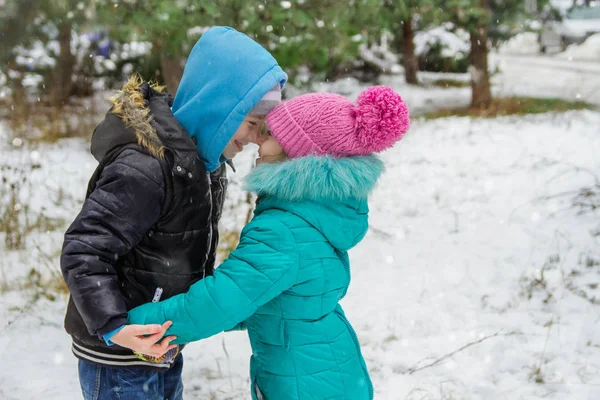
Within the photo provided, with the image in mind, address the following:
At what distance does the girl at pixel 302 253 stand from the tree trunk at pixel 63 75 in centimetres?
872

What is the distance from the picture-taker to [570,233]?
501cm

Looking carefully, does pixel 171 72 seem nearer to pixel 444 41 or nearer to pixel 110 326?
pixel 110 326

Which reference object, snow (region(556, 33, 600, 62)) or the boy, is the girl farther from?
snow (region(556, 33, 600, 62))

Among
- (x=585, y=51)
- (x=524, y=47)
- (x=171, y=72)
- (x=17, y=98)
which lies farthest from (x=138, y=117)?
(x=524, y=47)

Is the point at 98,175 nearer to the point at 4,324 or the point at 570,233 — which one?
the point at 4,324

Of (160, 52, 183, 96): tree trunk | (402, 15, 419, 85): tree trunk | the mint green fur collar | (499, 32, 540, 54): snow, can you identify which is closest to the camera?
the mint green fur collar

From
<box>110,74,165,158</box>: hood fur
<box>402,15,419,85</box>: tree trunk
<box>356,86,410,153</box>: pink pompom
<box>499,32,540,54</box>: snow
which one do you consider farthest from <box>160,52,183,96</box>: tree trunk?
<box>499,32,540,54</box>: snow

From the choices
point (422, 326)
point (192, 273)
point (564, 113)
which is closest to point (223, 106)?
point (192, 273)

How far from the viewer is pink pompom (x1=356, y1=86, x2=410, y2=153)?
1793 millimetres

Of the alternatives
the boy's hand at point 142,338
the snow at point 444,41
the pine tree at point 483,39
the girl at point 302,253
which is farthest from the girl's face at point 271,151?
the snow at point 444,41

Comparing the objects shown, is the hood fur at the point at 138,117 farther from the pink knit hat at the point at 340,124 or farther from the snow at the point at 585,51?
the snow at the point at 585,51

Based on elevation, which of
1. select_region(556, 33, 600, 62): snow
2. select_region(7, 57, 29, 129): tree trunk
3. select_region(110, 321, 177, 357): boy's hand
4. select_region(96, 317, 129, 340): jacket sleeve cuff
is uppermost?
select_region(96, 317, 129, 340): jacket sleeve cuff

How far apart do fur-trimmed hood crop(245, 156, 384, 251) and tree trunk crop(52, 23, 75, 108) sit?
879 cm

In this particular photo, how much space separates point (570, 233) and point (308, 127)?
3967 mm
